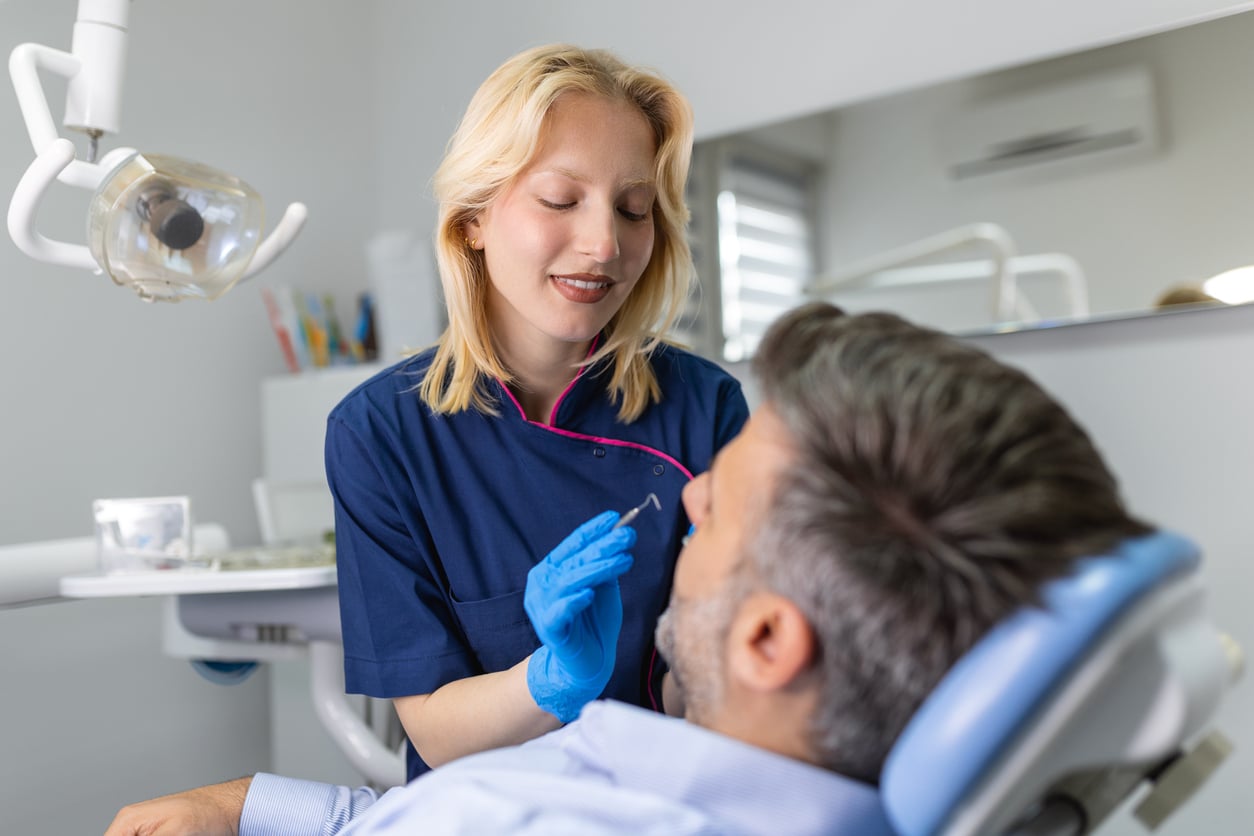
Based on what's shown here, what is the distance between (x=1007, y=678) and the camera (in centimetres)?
54

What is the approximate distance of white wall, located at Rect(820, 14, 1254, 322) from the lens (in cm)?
161

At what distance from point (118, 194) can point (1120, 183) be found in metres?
1.47

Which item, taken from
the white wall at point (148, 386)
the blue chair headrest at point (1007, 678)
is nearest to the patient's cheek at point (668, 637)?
the blue chair headrest at point (1007, 678)

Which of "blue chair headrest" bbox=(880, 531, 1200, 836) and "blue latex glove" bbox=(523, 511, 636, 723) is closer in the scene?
"blue chair headrest" bbox=(880, 531, 1200, 836)

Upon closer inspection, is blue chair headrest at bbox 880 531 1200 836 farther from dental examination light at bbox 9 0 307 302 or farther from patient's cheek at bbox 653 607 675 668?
dental examination light at bbox 9 0 307 302

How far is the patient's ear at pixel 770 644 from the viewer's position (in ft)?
2.14

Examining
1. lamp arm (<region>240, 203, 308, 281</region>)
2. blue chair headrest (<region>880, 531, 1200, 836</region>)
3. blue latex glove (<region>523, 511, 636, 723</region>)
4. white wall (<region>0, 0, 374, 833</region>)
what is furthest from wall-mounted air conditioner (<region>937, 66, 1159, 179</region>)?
white wall (<region>0, 0, 374, 833</region>)

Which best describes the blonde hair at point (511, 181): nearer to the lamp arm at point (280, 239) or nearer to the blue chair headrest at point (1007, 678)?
the lamp arm at point (280, 239)

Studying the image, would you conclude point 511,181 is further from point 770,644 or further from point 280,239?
point 770,644

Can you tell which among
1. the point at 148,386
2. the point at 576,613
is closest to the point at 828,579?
the point at 576,613

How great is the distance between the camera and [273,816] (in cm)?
99

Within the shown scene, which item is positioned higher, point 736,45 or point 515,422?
point 736,45

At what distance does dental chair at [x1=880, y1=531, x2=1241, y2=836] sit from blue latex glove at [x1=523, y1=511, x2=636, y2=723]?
333mm

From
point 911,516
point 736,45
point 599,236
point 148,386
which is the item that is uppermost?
point 736,45
